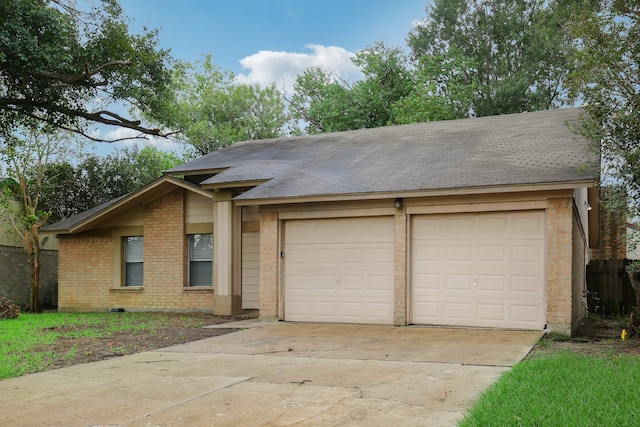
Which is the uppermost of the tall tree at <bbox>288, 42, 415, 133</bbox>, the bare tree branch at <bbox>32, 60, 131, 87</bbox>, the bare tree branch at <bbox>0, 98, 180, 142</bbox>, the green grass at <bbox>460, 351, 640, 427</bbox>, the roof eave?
the tall tree at <bbox>288, 42, 415, 133</bbox>

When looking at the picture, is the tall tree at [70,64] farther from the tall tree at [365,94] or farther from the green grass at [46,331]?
the tall tree at [365,94]

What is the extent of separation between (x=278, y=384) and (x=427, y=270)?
6.18 metres

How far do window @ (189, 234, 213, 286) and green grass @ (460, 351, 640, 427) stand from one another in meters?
11.3

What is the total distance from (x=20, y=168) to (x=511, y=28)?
1263 inches

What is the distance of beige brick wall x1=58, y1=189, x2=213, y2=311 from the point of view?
58.6 feet

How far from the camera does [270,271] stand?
14172 mm

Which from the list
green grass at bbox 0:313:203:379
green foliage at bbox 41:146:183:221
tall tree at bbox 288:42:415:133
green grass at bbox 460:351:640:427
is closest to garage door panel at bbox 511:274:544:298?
green grass at bbox 460:351:640:427

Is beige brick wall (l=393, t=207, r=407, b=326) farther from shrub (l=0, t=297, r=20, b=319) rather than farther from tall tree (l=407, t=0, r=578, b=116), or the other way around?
tall tree (l=407, t=0, r=578, b=116)

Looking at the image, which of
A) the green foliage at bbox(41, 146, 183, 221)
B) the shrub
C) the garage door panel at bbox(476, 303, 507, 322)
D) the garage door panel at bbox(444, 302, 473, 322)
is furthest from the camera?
the green foliage at bbox(41, 146, 183, 221)

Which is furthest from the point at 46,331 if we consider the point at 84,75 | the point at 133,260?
the point at 84,75

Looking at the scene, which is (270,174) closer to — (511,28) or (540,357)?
(540,357)

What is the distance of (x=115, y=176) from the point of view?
90.7 ft

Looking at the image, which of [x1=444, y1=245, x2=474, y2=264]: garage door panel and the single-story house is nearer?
the single-story house

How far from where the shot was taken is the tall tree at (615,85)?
1036 cm
